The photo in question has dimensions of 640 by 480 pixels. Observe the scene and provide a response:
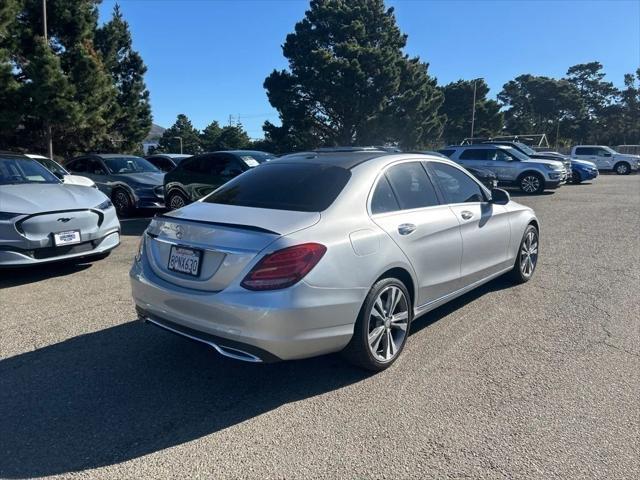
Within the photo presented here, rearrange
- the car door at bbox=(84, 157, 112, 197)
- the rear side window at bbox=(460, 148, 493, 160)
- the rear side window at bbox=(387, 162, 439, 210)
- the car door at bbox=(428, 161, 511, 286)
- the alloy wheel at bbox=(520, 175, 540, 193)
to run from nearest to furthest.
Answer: the rear side window at bbox=(387, 162, 439, 210) < the car door at bbox=(428, 161, 511, 286) < the car door at bbox=(84, 157, 112, 197) < the alloy wheel at bbox=(520, 175, 540, 193) < the rear side window at bbox=(460, 148, 493, 160)

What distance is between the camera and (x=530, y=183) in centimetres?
1836

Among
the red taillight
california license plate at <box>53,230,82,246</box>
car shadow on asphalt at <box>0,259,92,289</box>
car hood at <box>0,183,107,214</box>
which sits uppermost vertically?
car hood at <box>0,183,107,214</box>

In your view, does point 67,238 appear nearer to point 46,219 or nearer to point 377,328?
point 46,219

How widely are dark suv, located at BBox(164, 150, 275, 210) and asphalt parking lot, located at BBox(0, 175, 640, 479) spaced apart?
207 inches

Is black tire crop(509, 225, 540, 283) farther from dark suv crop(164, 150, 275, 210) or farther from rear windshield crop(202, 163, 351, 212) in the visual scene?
dark suv crop(164, 150, 275, 210)

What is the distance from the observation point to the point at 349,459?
269 cm

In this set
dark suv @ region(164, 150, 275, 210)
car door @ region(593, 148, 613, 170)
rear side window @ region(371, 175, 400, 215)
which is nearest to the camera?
rear side window @ region(371, 175, 400, 215)

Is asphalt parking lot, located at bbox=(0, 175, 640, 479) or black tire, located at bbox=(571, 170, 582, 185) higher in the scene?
black tire, located at bbox=(571, 170, 582, 185)

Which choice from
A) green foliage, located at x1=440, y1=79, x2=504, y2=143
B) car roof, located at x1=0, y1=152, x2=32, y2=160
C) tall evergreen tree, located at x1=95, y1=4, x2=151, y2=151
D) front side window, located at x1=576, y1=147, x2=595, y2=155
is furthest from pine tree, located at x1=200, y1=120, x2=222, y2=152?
car roof, located at x1=0, y1=152, x2=32, y2=160

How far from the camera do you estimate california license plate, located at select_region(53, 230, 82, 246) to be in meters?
5.89

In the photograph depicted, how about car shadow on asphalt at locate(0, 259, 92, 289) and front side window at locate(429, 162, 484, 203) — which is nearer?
front side window at locate(429, 162, 484, 203)

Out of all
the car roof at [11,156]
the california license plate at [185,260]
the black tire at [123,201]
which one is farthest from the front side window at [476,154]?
the california license plate at [185,260]

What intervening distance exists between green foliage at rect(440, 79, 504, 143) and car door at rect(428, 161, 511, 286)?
197ft

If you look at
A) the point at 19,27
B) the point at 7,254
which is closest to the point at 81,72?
the point at 19,27
